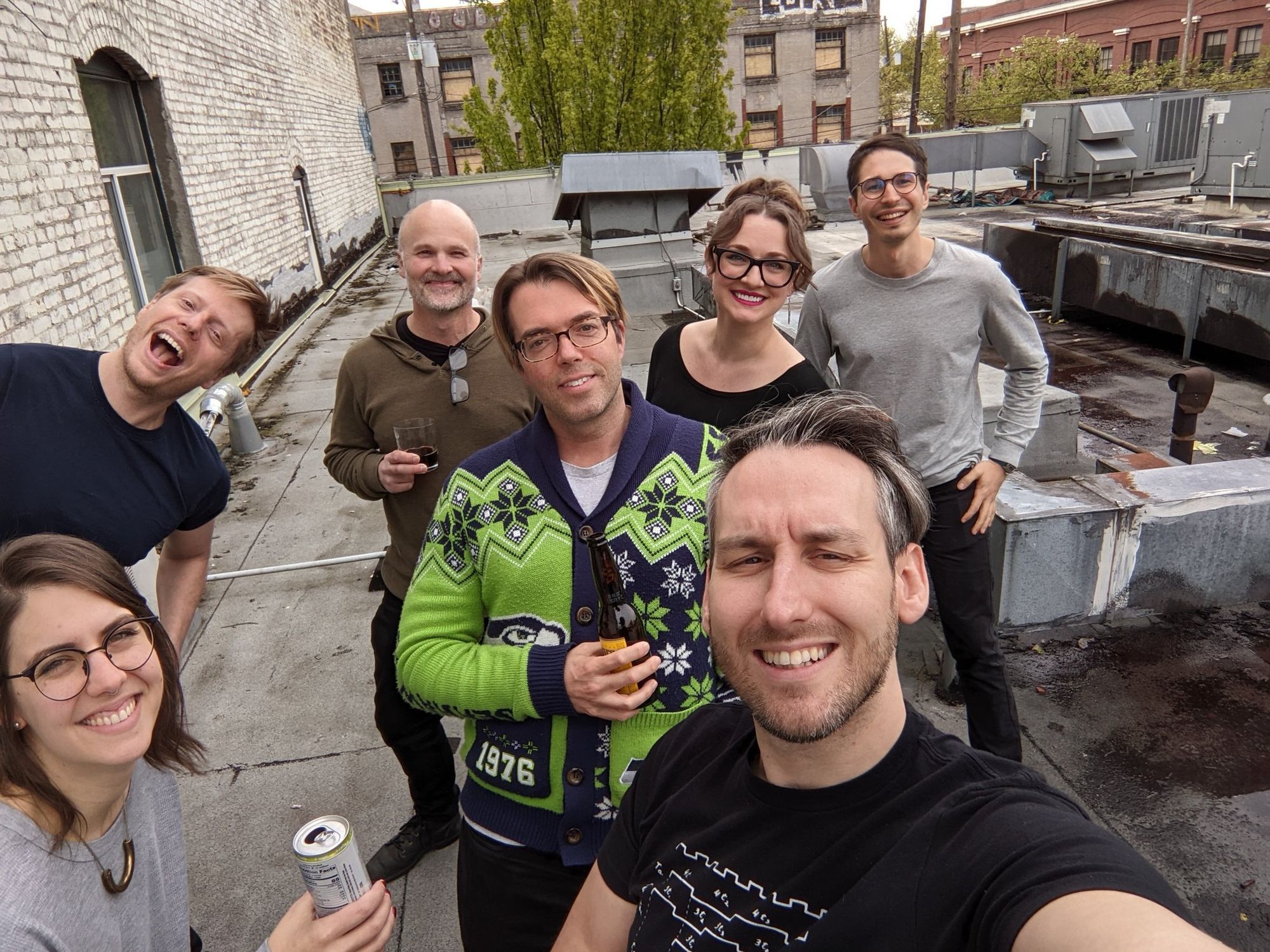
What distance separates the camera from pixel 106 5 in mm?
7555

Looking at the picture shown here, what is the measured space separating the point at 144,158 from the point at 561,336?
9.06 meters

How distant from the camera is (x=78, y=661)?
160 cm

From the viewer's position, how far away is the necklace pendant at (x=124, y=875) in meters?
1.61

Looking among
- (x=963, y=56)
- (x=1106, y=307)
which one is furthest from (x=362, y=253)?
(x=963, y=56)

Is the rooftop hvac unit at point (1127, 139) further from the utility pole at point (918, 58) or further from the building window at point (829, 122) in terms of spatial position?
the building window at point (829, 122)

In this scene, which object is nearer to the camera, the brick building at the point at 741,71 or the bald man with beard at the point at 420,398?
the bald man with beard at the point at 420,398

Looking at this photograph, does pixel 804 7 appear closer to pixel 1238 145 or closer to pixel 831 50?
pixel 831 50

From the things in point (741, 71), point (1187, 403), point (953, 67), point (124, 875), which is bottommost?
point (1187, 403)

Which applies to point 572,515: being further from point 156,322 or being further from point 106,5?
point 106,5

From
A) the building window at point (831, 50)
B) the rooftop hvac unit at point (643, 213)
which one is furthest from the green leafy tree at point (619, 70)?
the building window at point (831, 50)

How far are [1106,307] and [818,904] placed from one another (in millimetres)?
11246

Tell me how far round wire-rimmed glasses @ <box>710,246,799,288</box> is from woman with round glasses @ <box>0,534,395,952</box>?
1956 mm

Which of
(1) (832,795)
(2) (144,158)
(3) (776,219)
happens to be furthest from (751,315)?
(2) (144,158)

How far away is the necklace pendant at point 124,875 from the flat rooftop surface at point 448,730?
1.45 m
